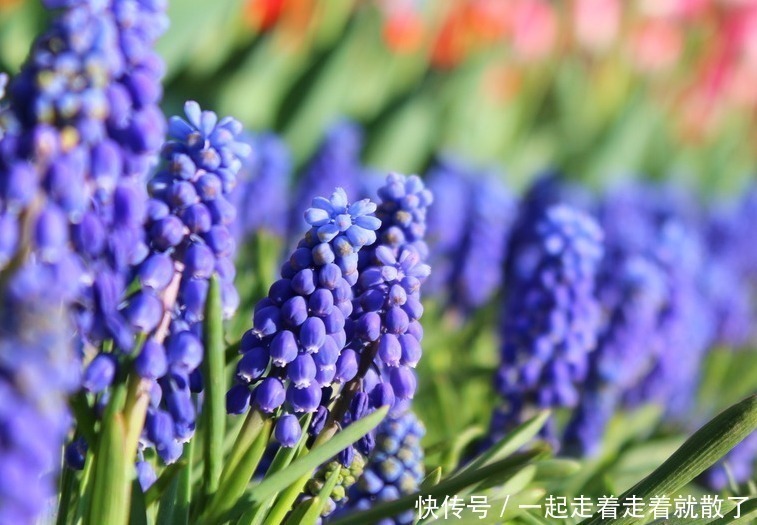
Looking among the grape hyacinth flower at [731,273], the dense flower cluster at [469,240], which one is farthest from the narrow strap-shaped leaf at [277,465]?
the grape hyacinth flower at [731,273]

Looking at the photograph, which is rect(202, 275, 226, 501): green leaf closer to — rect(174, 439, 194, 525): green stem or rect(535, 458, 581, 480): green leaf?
rect(174, 439, 194, 525): green stem

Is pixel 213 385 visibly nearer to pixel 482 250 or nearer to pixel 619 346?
pixel 619 346

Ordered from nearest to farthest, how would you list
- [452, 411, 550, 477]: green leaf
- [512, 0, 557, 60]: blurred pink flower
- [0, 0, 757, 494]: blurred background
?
[452, 411, 550, 477]: green leaf < [0, 0, 757, 494]: blurred background < [512, 0, 557, 60]: blurred pink flower

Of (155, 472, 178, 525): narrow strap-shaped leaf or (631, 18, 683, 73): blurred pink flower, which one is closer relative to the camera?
(155, 472, 178, 525): narrow strap-shaped leaf

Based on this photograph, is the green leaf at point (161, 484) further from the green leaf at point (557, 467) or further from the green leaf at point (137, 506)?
the green leaf at point (557, 467)

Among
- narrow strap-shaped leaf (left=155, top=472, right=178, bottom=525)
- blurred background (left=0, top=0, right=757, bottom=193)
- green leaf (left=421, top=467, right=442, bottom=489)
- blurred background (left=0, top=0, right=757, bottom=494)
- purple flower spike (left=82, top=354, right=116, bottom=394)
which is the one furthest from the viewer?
blurred background (left=0, top=0, right=757, bottom=193)

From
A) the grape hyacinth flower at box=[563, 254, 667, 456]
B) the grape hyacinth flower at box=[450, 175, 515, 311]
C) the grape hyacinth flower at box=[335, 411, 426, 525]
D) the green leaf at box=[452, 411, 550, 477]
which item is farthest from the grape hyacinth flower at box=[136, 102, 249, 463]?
the grape hyacinth flower at box=[450, 175, 515, 311]
